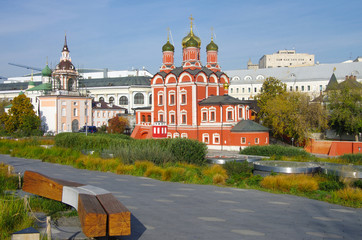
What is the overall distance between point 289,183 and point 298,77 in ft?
217

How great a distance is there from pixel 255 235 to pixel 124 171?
10.1 meters

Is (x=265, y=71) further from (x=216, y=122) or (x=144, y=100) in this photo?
(x=216, y=122)

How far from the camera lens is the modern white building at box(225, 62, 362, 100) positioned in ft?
236

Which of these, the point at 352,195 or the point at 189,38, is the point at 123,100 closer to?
the point at 189,38

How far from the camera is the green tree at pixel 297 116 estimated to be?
4278cm

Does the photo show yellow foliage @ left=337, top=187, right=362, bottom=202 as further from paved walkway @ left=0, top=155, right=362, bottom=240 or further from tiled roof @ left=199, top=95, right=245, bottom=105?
tiled roof @ left=199, top=95, right=245, bottom=105

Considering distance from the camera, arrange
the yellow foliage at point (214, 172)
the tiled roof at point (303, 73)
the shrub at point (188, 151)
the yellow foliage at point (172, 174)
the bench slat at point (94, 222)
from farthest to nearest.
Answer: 1. the tiled roof at point (303, 73)
2. the shrub at point (188, 151)
3. the yellow foliage at point (214, 172)
4. the yellow foliage at point (172, 174)
5. the bench slat at point (94, 222)

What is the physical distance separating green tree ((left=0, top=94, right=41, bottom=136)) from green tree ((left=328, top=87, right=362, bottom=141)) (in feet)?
131

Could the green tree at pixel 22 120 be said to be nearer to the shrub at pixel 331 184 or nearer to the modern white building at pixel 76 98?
the modern white building at pixel 76 98

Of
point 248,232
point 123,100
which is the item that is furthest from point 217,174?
point 123,100

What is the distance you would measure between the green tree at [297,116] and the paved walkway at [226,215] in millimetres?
31570

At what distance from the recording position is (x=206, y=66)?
5469 centimetres

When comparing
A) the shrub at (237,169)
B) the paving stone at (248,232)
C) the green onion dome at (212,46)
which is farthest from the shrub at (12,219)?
the green onion dome at (212,46)

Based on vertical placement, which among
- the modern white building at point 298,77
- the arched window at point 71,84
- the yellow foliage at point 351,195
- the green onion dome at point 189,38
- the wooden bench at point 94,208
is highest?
the green onion dome at point 189,38
